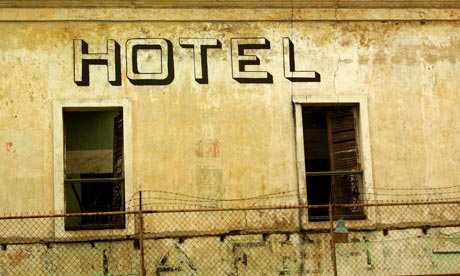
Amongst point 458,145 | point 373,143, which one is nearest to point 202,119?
point 373,143

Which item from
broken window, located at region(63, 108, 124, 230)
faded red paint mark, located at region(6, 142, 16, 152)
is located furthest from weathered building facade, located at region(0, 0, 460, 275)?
broken window, located at region(63, 108, 124, 230)

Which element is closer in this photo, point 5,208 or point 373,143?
point 5,208

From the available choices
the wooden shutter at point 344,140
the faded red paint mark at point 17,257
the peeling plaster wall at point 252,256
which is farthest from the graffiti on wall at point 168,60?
the faded red paint mark at point 17,257

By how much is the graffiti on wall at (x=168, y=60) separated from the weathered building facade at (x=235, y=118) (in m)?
0.02

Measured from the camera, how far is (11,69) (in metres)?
12.3

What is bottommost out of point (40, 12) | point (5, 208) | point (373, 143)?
point (5, 208)

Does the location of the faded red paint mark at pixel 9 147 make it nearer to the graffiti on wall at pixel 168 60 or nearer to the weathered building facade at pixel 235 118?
the weathered building facade at pixel 235 118

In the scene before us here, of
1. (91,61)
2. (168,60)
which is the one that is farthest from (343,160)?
(91,61)

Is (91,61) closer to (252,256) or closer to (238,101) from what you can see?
(238,101)

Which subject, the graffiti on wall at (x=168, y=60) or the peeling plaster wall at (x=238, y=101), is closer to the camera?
the peeling plaster wall at (x=238, y=101)

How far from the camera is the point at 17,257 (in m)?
11.8

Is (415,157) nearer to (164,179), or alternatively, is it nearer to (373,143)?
(373,143)

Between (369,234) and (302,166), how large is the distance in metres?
1.55

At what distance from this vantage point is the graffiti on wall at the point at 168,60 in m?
12.5
